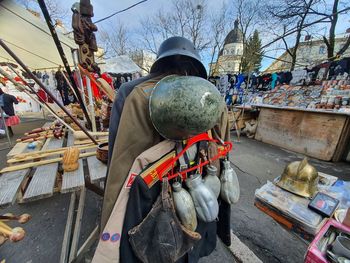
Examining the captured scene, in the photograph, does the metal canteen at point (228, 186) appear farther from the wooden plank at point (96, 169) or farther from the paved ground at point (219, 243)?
the paved ground at point (219, 243)

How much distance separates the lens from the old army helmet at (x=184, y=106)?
66 centimetres

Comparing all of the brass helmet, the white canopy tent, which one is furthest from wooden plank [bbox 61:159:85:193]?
the white canopy tent

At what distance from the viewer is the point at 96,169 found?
1282 mm

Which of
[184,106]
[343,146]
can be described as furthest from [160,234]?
[343,146]

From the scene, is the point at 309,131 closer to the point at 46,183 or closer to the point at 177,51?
the point at 177,51

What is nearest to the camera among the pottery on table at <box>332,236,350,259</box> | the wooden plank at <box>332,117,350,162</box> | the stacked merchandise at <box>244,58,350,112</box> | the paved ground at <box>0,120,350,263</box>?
the pottery on table at <box>332,236,350,259</box>

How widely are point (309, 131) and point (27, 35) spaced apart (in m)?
7.98

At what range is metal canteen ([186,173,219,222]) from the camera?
795 mm

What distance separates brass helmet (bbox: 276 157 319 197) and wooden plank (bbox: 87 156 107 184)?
163 centimetres

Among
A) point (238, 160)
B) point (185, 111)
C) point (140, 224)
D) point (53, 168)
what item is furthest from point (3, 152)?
point (238, 160)

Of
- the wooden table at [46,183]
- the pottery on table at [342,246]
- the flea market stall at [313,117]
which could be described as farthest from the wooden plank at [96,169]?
the flea market stall at [313,117]

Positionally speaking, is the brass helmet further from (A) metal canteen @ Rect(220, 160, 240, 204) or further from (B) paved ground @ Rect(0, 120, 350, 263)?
(A) metal canteen @ Rect(220, 160, 240, 204)

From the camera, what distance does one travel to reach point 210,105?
2.27 ft

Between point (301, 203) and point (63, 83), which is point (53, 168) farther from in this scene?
point (63, 83)
